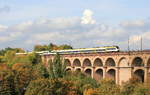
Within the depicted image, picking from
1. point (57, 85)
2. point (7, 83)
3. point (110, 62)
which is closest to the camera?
point (57, 85)

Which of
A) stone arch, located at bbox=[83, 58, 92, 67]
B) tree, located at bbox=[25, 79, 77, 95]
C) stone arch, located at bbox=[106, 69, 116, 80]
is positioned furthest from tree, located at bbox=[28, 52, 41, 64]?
tree, located at bbox=[25, 79, 77, 95]

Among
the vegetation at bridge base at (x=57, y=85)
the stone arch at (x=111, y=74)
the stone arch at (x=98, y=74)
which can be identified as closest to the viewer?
the vegetation at bridge base at (x=57, y=85)

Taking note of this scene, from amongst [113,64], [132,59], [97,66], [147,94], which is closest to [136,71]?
[132,59]

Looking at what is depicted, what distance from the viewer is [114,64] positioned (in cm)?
8150

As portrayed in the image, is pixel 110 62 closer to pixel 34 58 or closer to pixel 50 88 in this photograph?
pixel 34 58

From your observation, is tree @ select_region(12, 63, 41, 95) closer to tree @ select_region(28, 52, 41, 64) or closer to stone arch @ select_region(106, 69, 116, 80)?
stone arch @ select_region(106, 69, 116, 80)

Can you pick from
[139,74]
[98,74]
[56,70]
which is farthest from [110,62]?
[56,70]

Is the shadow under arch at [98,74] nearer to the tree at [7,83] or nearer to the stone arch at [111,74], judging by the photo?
the stone arch at [111,74]

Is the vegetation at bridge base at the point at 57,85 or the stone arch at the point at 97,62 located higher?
the stone arch at the point at 97,62

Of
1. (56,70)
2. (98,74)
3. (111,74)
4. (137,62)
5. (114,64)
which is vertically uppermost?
(137,62)

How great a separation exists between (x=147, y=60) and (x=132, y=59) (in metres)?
4.19

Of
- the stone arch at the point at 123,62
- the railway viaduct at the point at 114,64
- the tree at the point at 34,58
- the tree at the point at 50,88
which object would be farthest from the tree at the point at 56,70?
the tree at the point at 34,58

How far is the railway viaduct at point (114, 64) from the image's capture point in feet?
241

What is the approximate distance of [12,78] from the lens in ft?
210
